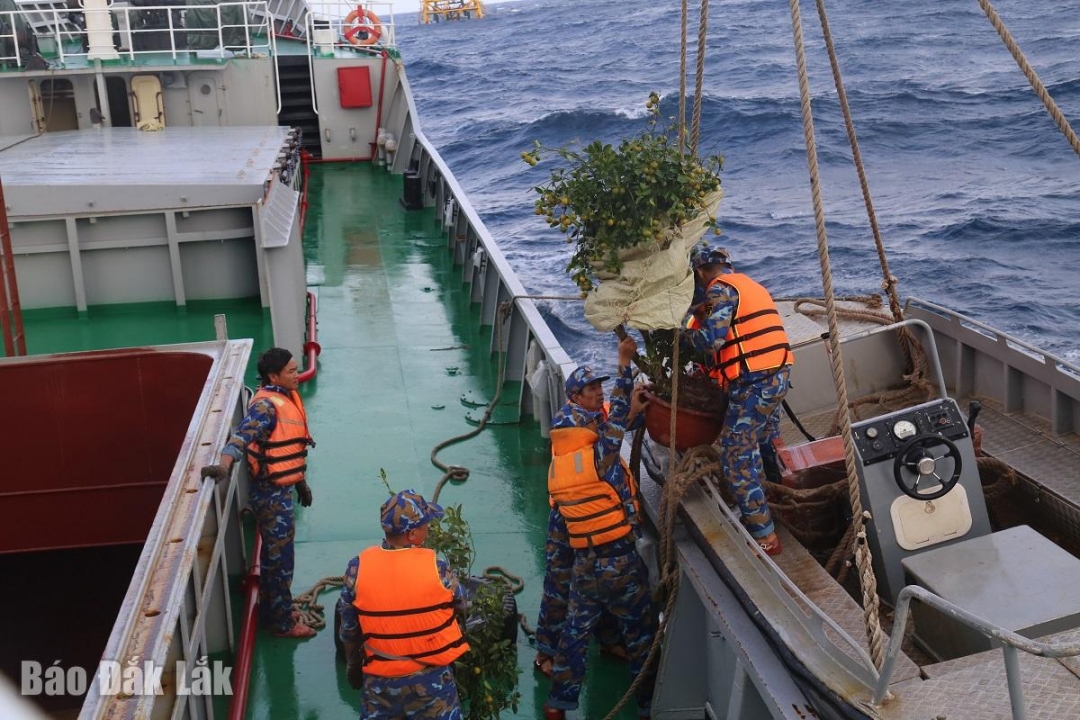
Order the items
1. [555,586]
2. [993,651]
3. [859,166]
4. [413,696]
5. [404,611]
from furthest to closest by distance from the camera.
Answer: [859,166], [555,586], [413,696], [404,611], [993,651]

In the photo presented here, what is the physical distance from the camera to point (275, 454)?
18.1 feet

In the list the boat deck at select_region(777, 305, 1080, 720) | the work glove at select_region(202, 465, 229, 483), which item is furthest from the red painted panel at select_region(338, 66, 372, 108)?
the work glove at select_region(202, 465, 229, 483)

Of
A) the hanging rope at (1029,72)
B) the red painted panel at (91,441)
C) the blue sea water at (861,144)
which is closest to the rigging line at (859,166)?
the hanging rope at (1029,72)

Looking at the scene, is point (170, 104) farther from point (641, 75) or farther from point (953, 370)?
point (641, 75)

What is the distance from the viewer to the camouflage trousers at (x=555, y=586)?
531 centimetres

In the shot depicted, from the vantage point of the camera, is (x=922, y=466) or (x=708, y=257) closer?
(x=922, y=466)

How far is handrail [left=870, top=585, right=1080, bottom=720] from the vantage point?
9.52 ft

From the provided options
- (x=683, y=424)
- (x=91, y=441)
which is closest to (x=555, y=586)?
(x=683, y=424)

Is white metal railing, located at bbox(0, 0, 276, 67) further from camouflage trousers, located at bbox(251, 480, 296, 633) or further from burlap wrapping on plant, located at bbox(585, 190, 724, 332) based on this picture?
burlap wrapping on plant, located at bbox(585, 190, 724, 332)

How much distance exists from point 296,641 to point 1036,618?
374 centimetres

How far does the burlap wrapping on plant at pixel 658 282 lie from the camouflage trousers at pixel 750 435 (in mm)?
485

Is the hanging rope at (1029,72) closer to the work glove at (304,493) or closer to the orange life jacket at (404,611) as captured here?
the orange life jacket at (404,611)

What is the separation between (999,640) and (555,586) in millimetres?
2622

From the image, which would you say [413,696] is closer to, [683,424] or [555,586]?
[555,586]
